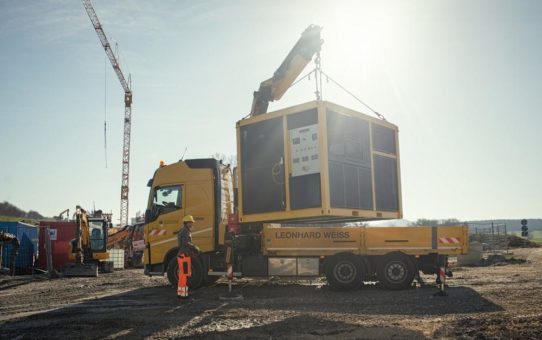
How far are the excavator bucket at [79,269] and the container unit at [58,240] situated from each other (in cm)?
374

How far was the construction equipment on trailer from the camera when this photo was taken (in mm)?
20031

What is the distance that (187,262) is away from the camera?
11289mm

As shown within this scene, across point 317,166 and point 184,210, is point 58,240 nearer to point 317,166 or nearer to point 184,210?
point 184,210

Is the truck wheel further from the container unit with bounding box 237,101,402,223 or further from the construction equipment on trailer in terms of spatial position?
the construction equipment on trailer

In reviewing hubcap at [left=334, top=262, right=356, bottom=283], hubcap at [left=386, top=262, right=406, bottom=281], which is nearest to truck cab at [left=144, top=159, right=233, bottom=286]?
hubcap at [left=334, top=262, right=356, bottom=283]

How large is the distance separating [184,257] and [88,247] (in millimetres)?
11741

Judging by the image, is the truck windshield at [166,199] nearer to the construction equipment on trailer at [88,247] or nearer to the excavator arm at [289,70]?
the excavator arm at [289,70]

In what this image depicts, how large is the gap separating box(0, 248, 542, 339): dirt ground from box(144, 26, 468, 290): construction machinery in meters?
0.70

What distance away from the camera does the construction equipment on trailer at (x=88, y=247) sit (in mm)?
20031

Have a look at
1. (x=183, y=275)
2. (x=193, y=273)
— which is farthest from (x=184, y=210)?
(x=183, y=275)

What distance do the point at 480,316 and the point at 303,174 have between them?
15.0 feet

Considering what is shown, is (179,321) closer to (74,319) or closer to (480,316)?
(74,319)

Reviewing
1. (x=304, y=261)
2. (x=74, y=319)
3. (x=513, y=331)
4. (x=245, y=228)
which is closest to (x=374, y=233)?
(x=304, y=261)

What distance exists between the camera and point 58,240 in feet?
77.5
